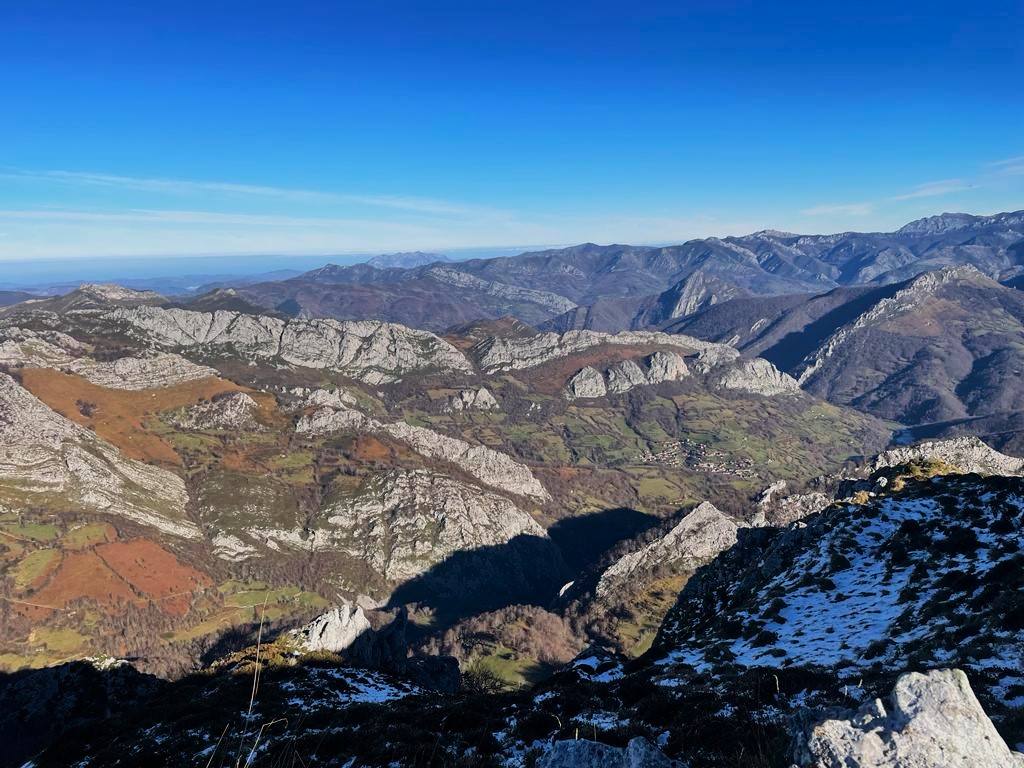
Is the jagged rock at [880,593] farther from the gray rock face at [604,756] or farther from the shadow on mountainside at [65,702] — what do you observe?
the shadow on mountainside at [65,702]

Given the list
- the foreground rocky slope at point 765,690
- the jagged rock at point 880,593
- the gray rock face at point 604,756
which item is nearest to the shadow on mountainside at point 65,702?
the foreground rocky slope at point 765,690

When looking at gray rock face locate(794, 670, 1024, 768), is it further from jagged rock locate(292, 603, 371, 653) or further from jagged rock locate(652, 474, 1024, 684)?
jagged rock locate(292, 603, 371, 653)

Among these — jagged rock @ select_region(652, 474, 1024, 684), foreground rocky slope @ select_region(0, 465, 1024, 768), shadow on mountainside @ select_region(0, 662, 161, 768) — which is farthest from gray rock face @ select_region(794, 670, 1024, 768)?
shadow on mountainside @ select_region(0, 662, 161, 768)

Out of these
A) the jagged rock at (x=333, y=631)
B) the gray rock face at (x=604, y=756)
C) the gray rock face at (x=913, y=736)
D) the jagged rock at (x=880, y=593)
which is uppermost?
the gray rock face at (x=913, y=736)

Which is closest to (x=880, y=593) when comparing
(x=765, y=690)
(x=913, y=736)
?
(x=765, y=690)

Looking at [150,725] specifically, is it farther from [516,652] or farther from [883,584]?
[516,652]

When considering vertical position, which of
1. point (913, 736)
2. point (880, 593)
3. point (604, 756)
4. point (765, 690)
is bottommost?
point (880, 593)

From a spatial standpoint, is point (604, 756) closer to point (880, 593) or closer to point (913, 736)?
point (913, 736)

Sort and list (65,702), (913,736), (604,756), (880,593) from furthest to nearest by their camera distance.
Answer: (65,702), (880,593), (604,756), (913,736)
